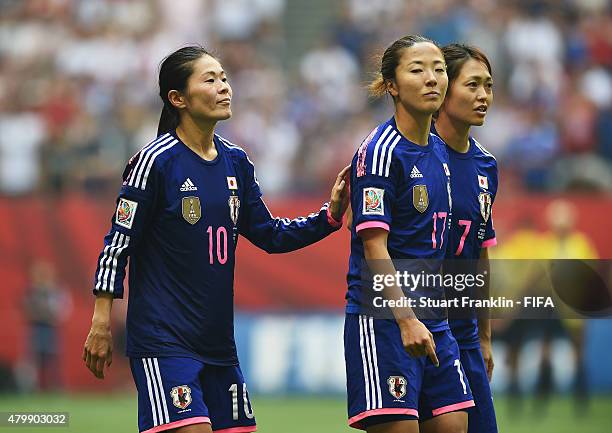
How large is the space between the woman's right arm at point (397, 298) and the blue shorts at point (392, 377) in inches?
6.6

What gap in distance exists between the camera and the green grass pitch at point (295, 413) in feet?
40.2

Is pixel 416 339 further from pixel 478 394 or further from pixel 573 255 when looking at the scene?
pixel 573 255

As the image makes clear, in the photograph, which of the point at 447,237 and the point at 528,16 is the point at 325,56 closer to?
the point at 528,16

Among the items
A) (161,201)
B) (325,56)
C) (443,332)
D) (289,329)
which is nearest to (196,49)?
(161,201)

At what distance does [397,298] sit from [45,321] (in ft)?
34.7

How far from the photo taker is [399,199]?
644cm

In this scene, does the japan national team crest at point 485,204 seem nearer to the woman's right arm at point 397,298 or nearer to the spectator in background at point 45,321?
the woman's right arm at point 397,298

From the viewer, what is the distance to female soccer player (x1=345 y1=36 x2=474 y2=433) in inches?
248

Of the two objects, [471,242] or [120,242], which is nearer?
[120,242]

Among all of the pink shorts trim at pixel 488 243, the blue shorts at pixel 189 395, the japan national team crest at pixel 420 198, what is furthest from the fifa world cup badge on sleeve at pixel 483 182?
the blue shorts at pixel 189 395

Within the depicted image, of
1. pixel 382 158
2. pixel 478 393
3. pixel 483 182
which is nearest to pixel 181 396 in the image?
pixel 382 158

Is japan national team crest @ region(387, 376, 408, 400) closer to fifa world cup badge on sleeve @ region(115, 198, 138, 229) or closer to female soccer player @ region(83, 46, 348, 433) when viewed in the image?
female soccer player @ region(83, 46, 348, 433)

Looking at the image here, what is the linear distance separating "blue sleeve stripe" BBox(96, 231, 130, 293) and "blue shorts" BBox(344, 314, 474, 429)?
4.03ft

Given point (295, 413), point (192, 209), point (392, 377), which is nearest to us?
point (392, 377)
